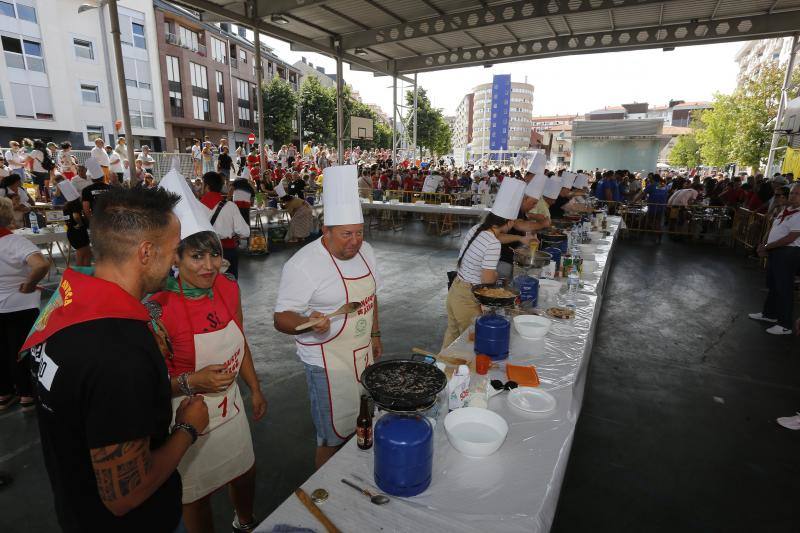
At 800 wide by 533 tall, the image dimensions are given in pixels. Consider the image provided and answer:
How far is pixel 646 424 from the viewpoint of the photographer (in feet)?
11.4

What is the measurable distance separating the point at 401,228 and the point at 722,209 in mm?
8868

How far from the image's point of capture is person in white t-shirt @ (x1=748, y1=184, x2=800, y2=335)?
4.95 meters

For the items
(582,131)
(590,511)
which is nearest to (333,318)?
(590,511)

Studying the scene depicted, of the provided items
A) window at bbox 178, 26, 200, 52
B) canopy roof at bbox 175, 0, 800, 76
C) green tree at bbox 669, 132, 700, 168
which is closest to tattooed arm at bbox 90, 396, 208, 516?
canopy roof at bbox 175, 0, 800, 76

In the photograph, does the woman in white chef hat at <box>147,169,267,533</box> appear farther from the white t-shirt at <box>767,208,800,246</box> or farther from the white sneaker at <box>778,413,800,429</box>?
the white t-shirt at <box>767,208,800,246</box>

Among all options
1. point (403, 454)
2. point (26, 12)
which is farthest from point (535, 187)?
point (26, 12)

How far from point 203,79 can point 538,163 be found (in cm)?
3098

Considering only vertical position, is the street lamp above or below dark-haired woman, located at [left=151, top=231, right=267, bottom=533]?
above

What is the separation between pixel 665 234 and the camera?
12.5 m

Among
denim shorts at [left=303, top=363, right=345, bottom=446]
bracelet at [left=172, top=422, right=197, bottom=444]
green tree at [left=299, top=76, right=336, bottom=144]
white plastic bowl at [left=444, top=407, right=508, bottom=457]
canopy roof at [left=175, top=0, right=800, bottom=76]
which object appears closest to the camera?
bracelet at [left=172, top=422, right=197, bottom=444]

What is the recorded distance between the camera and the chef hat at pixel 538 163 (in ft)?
23.2

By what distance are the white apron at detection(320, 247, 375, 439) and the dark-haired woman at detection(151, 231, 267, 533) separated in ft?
1.56

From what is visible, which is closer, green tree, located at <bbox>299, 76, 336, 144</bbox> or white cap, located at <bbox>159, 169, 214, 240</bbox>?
white cap, located at <bbox>159, 169, 214, 240</bbox>

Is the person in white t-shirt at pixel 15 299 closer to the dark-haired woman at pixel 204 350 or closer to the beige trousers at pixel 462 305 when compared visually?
the dark-haired woman at pixel 204 350
